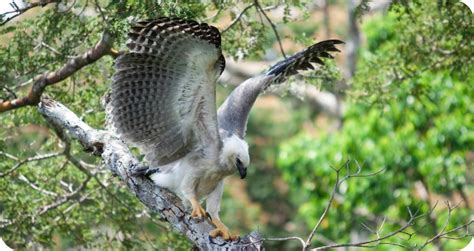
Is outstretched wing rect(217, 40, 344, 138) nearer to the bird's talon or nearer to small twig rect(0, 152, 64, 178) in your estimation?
the bird's talon

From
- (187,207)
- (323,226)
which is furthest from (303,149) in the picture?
(187,207)

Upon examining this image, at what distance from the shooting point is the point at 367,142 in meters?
11.4

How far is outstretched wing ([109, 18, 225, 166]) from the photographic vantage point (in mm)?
5160

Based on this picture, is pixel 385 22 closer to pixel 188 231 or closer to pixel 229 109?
pixel 229 109

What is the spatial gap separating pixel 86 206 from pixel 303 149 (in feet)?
17.3

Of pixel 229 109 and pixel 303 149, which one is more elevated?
pixel 229 109

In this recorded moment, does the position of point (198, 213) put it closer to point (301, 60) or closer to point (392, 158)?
point (301, 60)

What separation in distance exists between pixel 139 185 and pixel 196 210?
334 mm

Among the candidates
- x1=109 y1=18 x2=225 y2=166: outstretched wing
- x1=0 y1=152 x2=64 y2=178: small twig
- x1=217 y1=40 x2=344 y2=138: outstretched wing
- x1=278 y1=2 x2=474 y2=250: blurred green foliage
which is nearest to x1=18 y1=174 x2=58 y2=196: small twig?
x1=0 y1=152 x2=64 y2=178: small twig

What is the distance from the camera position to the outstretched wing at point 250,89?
19.3 feet

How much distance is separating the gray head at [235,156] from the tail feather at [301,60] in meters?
0.72

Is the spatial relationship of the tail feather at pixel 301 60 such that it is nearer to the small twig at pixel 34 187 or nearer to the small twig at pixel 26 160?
the small twig at pixel 26 160

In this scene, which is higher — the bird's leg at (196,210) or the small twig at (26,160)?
the bird's leg at (196,210)

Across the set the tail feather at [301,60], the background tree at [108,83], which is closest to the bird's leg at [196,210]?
the background tree at [108,83]
